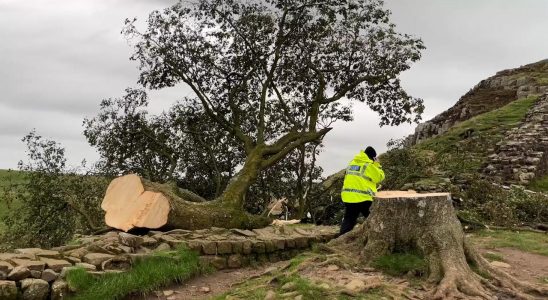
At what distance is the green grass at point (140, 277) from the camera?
6.59 metres

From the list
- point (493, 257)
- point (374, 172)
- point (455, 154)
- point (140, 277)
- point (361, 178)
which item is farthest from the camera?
point (455, 154)

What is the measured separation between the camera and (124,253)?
7867mm

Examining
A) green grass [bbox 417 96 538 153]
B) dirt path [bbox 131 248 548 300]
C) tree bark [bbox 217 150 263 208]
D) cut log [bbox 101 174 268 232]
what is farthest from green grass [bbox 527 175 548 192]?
cut log [bbox 101 174 268 232]

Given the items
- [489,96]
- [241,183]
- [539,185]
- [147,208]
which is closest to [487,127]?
[539,185]

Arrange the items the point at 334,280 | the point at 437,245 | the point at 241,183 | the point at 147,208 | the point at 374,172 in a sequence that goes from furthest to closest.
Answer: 1. the point at 241,183
2. the point at 147,208
3. the point at 374,172
4. the point at 437,245
5. the point at 334,280

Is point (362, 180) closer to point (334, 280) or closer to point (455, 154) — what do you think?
point (334, 280)

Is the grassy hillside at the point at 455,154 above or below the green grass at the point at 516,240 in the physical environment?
above

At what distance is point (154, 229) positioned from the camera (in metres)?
9.93

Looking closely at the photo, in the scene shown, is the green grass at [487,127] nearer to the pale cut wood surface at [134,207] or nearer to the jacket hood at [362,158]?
the jacket hood at [362,158]

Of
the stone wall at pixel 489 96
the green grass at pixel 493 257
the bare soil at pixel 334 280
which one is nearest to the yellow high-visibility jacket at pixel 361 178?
the bare soil at pixel 334 280

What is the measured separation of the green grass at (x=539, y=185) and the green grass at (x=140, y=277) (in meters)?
14.8

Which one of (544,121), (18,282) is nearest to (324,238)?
(18,282)

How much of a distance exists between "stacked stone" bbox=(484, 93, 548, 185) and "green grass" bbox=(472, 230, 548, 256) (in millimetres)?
6220

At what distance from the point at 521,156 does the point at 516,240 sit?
9964 mm
